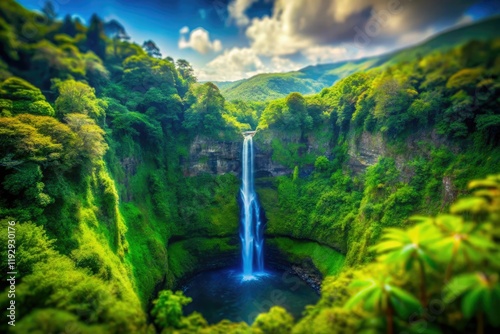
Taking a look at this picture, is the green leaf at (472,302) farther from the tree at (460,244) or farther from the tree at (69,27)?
the tree at (69,27)

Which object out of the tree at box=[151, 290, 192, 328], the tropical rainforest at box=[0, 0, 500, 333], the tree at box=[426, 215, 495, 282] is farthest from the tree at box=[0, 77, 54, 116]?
the tree at box=[426, 215, 495, 282]

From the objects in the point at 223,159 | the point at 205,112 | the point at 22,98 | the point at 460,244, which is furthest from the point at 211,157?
the point at 460,244

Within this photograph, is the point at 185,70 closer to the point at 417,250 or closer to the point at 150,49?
the point at 150,49

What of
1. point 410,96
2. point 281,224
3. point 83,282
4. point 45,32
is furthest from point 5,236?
point 410,96

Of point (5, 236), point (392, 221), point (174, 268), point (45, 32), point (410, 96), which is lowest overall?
point (174, 268)

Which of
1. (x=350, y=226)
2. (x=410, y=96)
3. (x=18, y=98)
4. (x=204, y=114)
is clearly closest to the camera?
(x=18, y=98)

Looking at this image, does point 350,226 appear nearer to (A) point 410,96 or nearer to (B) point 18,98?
(A) point 410,96

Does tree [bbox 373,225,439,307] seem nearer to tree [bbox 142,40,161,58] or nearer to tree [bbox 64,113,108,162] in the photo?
tree [bbox 64,113,108,162]
